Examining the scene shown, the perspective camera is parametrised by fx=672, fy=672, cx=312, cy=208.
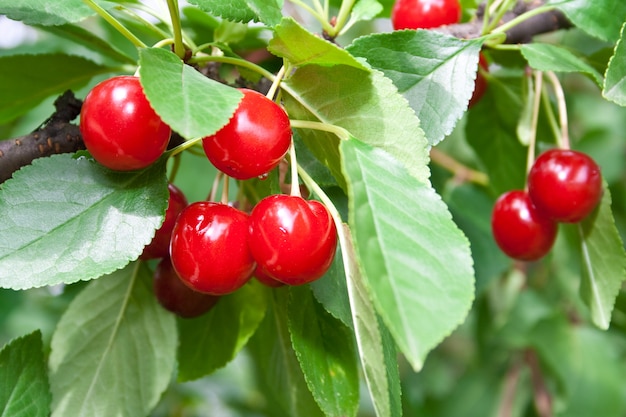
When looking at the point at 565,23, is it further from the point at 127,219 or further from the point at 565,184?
the point at 127,219

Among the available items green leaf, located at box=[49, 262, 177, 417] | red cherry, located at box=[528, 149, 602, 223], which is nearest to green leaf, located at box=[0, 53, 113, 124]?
green leaf, located at box=[49, 262, 177, 417]

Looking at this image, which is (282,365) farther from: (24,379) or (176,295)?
(24,379)

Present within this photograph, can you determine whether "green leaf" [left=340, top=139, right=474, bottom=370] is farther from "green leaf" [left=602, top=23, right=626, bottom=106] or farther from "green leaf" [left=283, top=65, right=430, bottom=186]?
"green leaf" [left=602, top=23, right=626, bottom=106]

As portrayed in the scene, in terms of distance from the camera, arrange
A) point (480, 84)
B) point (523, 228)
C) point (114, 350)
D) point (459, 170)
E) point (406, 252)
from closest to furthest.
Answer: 1. point (406, 252)
2. point (114, 350)
3. point (523, 228)
4. point (480, 84)
5. point (459, 170)

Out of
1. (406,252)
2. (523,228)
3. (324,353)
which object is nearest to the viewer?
(406,252)

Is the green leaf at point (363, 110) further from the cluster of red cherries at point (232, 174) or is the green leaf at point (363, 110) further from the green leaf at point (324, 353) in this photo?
the green leaf at point (324, 353)

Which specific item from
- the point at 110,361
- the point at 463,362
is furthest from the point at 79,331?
the point at 463,362

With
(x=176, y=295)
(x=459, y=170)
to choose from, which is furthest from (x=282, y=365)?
(x=459, y=170)
